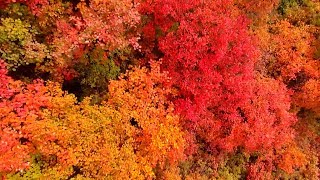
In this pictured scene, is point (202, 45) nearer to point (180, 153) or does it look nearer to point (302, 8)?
point (180, 153)

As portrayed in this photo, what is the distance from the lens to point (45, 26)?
16328mm

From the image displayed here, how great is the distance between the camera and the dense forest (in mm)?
14367

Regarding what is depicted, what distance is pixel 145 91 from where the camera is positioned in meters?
16.5

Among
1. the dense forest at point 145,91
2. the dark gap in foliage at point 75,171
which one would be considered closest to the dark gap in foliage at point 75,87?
the dense forest at point 145,91

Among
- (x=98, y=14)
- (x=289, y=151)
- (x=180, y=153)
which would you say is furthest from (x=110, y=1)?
(x=289, y=151)

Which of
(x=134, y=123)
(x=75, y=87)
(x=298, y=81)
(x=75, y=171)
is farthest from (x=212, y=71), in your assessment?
(x=298, y=81)

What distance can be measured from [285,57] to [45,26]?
1428 centimetres

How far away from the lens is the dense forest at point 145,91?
1437 cm

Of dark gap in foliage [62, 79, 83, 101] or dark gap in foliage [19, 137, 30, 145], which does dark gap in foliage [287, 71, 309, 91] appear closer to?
dark gap in foliage [62, 79, 83, 101]

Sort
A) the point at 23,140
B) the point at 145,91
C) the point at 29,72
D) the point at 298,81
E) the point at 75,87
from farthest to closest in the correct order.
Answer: the point at 298,81, the point at 75,87, the point at 29,72, the point at 145,91, the point at 23,140

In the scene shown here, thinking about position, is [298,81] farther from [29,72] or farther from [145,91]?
[29,72]

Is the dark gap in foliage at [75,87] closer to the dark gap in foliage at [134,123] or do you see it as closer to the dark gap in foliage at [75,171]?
the dark gap in foliage at [134,123]

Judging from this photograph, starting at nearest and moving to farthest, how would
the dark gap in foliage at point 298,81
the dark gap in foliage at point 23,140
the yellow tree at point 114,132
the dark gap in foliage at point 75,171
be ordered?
the dark gap in foliage at point 23,140 → the yellow tree at point 114,132 → the dark gap in foliage at point 75,171 → the dark gap in foliage at point 298,81

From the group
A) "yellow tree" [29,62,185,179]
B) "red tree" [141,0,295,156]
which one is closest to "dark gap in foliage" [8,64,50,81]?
"yellow tree" [29,62,185,179]
